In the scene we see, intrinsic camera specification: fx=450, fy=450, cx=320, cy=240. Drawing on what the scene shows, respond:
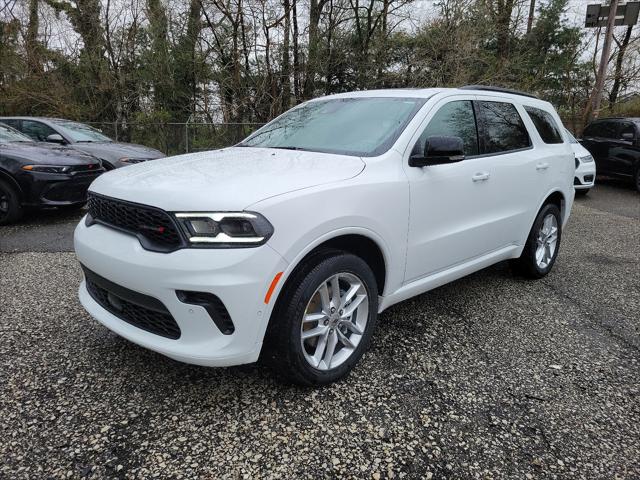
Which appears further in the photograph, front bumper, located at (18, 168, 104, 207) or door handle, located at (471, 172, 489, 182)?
front bumper, located at (18, 168, 104, 207)

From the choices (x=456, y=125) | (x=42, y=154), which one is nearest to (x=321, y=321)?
(x=456, y=125)

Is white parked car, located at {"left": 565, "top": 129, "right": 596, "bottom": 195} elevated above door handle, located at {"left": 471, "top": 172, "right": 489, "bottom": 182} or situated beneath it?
situated beneath

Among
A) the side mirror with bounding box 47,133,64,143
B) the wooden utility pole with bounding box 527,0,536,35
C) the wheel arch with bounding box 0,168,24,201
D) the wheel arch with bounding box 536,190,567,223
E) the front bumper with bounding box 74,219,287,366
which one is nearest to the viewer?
the front bumper with bounding box 74,219,287,366

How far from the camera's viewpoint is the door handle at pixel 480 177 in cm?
322

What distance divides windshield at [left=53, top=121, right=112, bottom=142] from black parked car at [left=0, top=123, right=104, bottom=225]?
1.72m

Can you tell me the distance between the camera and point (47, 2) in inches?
574

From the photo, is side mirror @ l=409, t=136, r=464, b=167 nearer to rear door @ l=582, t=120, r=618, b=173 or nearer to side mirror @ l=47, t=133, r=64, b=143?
side mirror @ l=47, t=133, r=64, b=143

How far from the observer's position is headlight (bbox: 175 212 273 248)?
2023 millimetres

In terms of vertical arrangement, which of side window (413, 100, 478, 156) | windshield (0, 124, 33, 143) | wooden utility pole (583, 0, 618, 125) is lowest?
windshield (0, 124, 33, 143)

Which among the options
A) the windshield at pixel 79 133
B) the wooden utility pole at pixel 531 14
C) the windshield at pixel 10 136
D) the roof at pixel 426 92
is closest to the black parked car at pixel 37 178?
the windshield at pixel 10 136

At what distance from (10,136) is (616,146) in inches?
500

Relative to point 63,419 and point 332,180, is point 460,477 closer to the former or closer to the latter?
point 332,180

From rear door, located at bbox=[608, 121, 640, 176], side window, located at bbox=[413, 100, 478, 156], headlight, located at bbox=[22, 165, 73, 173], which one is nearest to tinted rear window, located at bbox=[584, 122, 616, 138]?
rear door, located at bbox=[608, 121, 640, 176]

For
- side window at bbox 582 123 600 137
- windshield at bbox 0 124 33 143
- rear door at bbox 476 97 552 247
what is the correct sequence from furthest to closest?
side window at bbox 582 123 600 137 < windshield at bbox 0 124 33 143 < rear door at bbox 476 97 552 247
